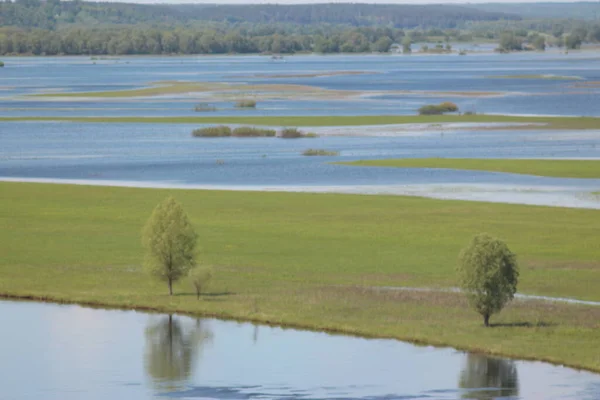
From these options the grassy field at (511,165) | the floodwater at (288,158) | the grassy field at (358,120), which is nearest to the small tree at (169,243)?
the floodwater at (288,158)

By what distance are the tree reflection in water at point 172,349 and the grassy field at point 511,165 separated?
36.6m

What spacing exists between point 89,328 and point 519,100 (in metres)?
100

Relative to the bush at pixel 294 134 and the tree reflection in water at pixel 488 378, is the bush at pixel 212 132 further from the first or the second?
the tree reflection in water at pixel 488 378

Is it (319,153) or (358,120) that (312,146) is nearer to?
(319,153)

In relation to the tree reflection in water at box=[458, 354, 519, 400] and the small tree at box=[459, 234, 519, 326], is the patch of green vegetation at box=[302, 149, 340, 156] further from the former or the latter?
the tree reflection in water at box=[458, 354, 519, 400]

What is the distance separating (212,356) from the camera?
3109 cm

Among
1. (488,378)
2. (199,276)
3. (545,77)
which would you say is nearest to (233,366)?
(199,276)

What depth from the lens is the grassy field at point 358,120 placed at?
100 m

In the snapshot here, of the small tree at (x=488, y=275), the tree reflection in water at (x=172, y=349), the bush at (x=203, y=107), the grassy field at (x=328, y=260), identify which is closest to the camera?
the tree reflection in water at (x=172, y=349)

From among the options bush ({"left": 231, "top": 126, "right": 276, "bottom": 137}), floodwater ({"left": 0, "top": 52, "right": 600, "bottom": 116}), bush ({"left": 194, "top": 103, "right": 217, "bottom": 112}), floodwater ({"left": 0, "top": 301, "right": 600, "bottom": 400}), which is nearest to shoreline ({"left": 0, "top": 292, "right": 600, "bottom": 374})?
floodwater ({"left": 0, "top": 301, "right": 600, "bottom": 400})

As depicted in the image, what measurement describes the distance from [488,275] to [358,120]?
248ft

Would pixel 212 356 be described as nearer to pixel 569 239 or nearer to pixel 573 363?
pixel 573 363

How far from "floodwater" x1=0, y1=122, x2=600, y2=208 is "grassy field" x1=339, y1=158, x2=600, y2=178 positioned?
173 centimetres

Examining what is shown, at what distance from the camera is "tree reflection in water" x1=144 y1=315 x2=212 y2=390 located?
2933cm
